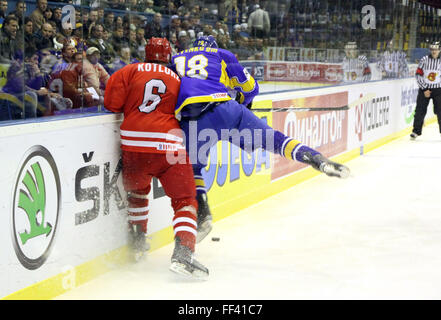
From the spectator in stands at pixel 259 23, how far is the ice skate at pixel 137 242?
3524 millimetres

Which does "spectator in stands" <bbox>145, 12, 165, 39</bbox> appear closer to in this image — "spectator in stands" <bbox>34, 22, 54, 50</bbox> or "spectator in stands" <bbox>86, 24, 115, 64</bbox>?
"spectator in stands" <bbox>86, 24, 115, 64</bbox>

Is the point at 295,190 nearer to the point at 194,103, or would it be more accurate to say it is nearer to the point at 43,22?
the point at 194,103

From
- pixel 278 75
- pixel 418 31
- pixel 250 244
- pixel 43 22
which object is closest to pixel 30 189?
pixel 43 22

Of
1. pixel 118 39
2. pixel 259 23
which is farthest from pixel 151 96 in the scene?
pixel 259 23

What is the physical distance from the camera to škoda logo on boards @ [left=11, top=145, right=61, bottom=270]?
10.4ft

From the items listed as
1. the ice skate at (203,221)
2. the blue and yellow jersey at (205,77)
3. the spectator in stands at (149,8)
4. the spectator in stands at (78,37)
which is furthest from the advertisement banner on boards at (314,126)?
the spectator in stands at (78,37)

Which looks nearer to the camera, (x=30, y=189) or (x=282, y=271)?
(x=30, y=189)

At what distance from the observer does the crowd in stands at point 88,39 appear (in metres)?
3.49

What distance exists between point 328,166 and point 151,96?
1.02m

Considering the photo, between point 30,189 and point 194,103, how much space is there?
1162 mm

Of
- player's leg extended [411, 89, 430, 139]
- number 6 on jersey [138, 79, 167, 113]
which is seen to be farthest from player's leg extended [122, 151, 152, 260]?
player's leg extended [411, 89, 430, 139]

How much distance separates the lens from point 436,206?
5781mm

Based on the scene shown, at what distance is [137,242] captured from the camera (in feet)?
13.3

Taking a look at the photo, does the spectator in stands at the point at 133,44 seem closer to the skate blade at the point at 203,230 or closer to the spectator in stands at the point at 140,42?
the spectator in stands at the point at 140,42
